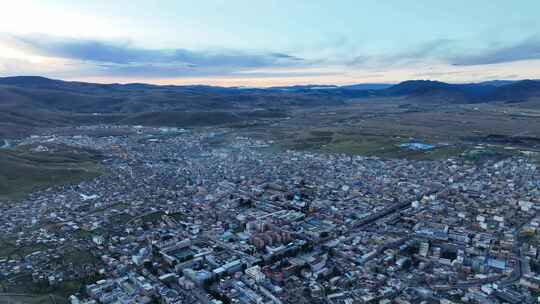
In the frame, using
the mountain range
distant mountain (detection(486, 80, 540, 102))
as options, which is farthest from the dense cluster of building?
distant mountain (detection(486, 80, 540, 102))

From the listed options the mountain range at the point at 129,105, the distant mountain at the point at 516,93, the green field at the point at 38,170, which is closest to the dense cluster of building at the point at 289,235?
the green field at the point at 38,170

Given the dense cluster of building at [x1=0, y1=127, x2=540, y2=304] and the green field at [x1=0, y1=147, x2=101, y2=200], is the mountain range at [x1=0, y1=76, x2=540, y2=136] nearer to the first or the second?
the green field at [x1=0, y1=147, x2=101, y2=200]

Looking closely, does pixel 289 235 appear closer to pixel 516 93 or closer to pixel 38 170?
pixel 38 170

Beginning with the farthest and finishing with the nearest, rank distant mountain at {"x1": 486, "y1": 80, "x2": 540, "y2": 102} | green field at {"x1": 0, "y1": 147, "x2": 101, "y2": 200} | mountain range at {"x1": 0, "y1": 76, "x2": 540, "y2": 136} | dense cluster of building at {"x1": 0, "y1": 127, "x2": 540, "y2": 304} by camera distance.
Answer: distant mountain at {"x1": 486, "y1": 80, "x2": 540, "y2": 102} → mountain range at {"x1": 0, "y1": 76, "x2": 540, "y2": 136} → green field at {"x1": 0, "y1": 147, "x2": 101, "y2": 200} → dense cluster of building at {"x1": 0, "y1": 127, "x2": 540, "y2": 304}

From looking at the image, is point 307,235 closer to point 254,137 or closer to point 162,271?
point 162,271

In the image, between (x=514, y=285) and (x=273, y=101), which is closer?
(x=514, y=285)

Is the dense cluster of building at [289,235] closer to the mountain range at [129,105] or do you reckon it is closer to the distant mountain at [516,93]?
the mountain range at [129,105]

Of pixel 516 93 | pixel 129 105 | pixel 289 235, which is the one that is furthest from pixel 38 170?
pixel 516 93

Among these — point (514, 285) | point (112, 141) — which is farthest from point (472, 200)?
point (112, 141)
